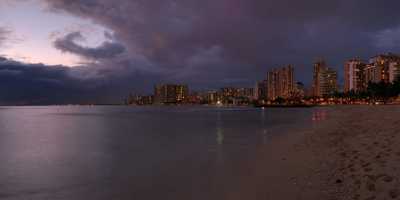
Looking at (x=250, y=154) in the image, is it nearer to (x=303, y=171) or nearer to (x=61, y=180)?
(x=303, y=171)

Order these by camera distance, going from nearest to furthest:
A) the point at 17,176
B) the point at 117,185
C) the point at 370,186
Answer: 1. the point at 370,186
2. the point at 117,185
3. the point at 17,176

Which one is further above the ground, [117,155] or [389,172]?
[389,172]

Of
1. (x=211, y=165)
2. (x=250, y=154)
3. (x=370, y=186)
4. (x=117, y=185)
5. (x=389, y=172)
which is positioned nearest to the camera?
(x=370, y=186)

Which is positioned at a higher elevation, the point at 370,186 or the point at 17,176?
the point at 370,186

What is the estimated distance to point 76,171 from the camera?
14.9 metres

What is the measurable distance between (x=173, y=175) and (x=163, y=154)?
641 cm

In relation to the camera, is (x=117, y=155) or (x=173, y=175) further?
(x=117, y=155)

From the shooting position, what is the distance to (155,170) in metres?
14.5

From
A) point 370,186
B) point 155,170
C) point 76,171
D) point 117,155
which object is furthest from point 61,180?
point 370,186

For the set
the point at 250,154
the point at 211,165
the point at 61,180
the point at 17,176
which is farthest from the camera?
the point at 250,154

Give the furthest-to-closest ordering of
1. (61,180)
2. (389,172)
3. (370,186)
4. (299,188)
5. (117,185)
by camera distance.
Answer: (61,180) → (117,185) → (299,188) → (389,172) → (370,186)

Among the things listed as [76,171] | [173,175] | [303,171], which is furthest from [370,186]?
[76,171]

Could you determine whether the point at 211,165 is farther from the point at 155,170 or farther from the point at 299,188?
the point at 299,188

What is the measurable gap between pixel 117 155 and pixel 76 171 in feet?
15.6
